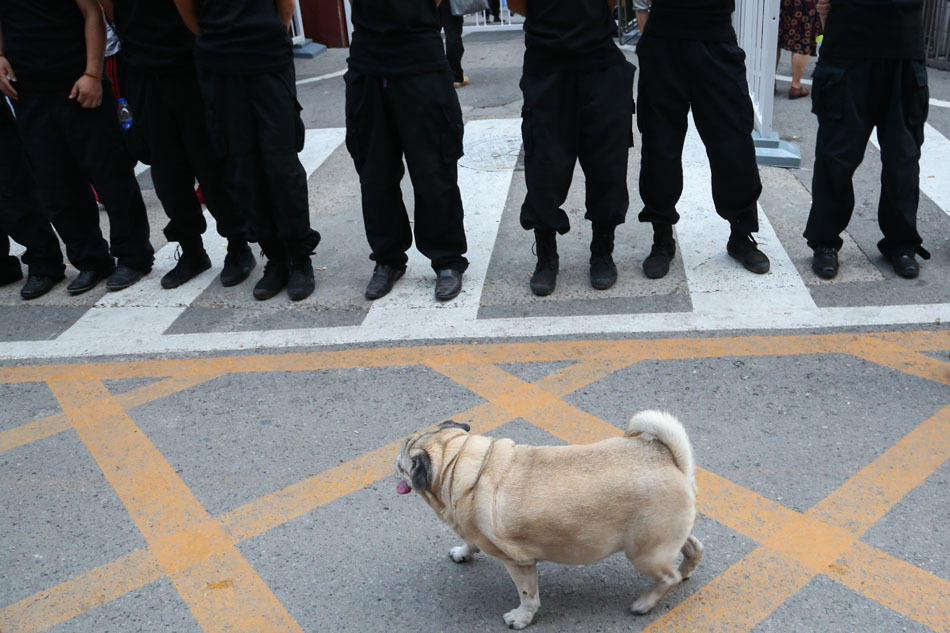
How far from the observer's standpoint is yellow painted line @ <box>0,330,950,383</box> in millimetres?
4281

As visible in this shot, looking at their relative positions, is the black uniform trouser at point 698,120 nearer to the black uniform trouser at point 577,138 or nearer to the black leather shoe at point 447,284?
the black uniform trouser at point 577,138

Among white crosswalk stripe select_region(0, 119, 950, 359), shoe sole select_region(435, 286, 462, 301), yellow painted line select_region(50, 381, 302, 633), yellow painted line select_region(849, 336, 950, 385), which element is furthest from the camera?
shoe sole select_region(435, 286, 462, 301)

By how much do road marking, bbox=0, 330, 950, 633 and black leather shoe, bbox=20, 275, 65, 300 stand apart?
109 centimetres

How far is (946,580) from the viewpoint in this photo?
277 centimetres

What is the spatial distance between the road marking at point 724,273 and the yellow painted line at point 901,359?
454 mm

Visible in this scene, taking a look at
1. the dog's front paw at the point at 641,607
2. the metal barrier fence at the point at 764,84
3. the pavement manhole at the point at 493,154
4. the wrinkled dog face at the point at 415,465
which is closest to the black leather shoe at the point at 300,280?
the pavement manhole at the point at 493,154

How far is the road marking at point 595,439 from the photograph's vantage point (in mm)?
2828

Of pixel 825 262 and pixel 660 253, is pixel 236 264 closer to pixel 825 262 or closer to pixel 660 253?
pixel 660 253

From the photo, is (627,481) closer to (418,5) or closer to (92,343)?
(418,5)

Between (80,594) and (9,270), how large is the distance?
12.1 ft

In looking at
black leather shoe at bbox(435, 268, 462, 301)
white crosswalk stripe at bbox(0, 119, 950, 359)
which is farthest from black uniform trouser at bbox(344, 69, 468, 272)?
white crosswalk stripe at bbox(0, 119, 950, 359)

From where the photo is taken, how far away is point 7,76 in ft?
17.2

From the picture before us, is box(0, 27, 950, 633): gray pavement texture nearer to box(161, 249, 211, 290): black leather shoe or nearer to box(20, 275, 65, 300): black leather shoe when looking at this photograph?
box(20, 275, 65, 300): black leather shoe

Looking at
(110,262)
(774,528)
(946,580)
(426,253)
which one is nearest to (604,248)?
(426,253)
